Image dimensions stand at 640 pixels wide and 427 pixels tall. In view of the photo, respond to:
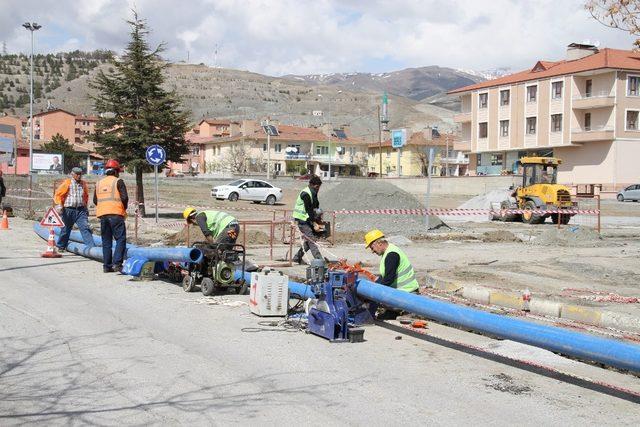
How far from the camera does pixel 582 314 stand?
968cm

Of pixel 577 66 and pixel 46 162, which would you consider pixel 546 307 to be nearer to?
pixel 577 66

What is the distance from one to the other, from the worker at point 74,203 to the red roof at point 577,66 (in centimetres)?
5181

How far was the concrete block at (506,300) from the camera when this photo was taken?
1038 cm

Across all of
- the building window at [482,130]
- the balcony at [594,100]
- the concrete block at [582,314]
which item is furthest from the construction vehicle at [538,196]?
the building window at [482,130]

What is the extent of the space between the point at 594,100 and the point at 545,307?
56715 millimetres

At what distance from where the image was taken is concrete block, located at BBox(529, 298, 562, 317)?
32.6 feet

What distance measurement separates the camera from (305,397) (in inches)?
230

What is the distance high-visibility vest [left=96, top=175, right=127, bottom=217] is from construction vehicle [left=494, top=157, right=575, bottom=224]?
19.9 m

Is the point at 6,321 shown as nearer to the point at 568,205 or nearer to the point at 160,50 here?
the point at 160,50

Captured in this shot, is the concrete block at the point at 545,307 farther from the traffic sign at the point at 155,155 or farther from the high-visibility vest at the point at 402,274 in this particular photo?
the traffic sign at the point at 155,155

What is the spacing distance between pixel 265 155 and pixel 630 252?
291 ft

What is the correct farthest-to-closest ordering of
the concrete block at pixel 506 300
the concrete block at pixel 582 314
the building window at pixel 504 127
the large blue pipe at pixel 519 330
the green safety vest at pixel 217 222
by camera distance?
the building window at pixel 504 127 → the green safety vest at pixel 217 222 → the concrete block at pixel 506 300 → the concrete block at pixel 582 314 → the large blue pipe at pixel 519 330

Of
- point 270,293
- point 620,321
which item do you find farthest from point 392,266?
point 620,321

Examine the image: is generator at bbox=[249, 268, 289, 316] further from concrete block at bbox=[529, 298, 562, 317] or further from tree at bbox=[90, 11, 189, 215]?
tree at bbox=[90, 11, 189, 215]
